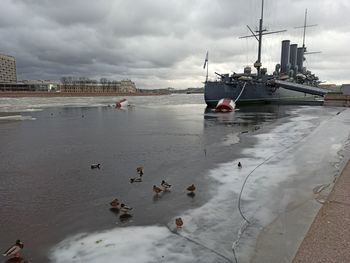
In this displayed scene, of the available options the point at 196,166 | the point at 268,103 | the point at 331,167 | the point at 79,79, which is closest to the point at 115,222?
the point at 196,166

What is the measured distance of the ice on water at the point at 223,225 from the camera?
14.2 feet

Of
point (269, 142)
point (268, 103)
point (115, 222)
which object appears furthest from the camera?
point (268, 103)

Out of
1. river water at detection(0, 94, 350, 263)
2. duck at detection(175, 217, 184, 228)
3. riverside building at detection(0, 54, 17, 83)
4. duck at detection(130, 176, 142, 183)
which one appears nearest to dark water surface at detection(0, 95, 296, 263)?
river water at detection(0, 94, 350, 263)

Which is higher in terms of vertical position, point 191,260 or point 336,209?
point 336,209

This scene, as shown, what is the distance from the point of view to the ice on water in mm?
4324

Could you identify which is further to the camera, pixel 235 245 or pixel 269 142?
pixel 269 142

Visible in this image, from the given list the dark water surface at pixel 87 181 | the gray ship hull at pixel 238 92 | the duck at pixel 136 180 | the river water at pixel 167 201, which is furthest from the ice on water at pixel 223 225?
the gray ship hull at pixel 238 92

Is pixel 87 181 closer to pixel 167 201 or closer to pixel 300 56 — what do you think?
pixel 167 201

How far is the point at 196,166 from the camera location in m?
9.66

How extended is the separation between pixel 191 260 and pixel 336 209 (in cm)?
244

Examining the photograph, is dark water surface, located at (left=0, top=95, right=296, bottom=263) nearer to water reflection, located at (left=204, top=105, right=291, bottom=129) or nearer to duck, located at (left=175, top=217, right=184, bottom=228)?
duck, located at (left=175, top=217, right=184, bottom=228)

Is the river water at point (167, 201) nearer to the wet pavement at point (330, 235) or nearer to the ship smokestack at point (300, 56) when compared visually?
the wet pavement at point (330, 235)

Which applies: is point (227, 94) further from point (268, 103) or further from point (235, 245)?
point (235, 245)

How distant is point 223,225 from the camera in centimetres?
521
